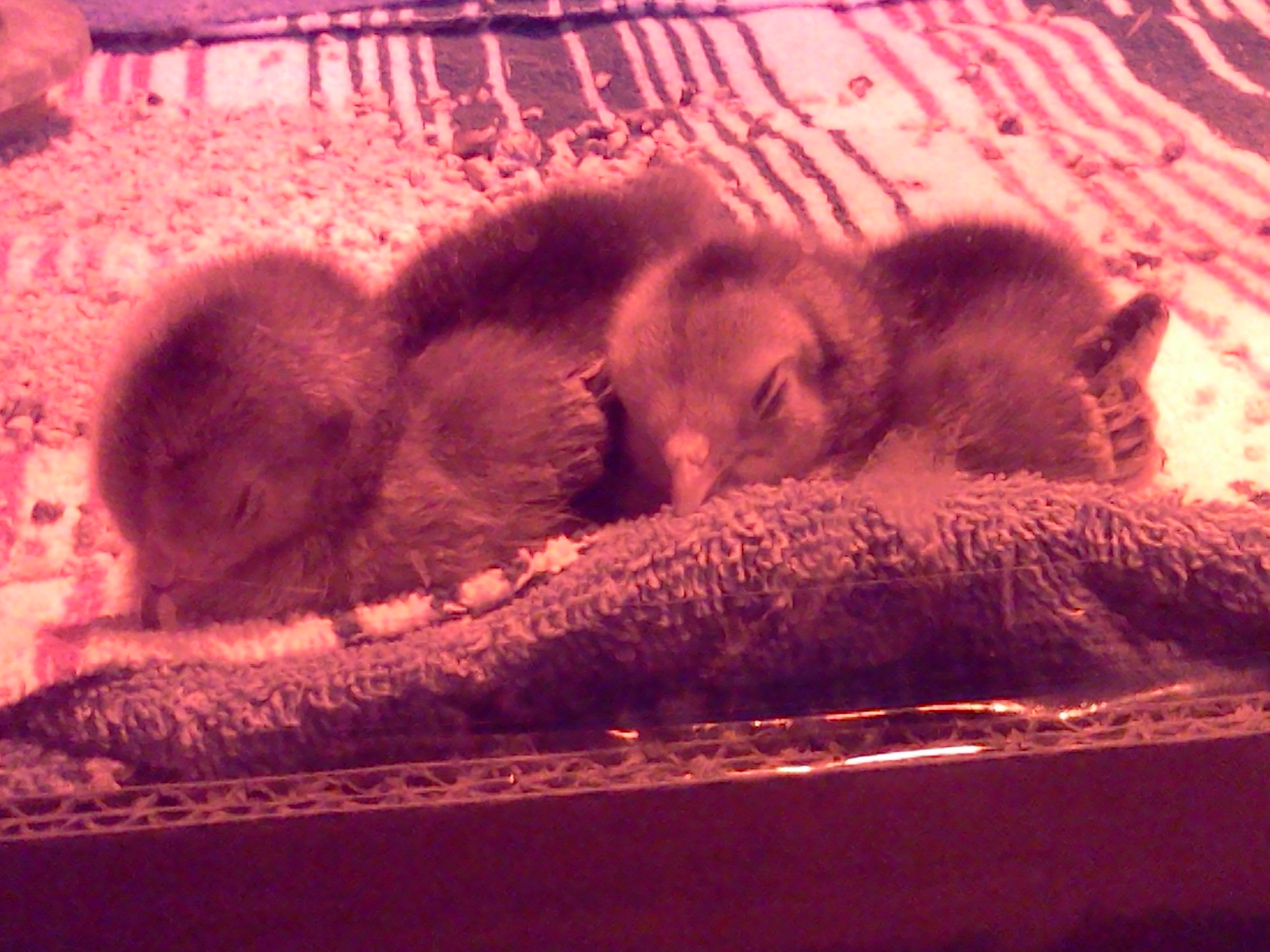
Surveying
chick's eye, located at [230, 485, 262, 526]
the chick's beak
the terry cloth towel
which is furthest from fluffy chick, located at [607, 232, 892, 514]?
chick's eye, located at [230, 485, 262, 526]

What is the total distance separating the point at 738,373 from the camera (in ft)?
2.93

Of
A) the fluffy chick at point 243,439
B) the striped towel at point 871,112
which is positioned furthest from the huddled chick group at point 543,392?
the striped towel at point 871,112

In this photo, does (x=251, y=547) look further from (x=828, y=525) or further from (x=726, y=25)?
(x=726, y=25)

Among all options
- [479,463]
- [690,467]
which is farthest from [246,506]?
[690,467]

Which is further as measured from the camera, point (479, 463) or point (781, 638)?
point (479, 463)

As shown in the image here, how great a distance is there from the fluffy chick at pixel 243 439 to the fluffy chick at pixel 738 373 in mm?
183

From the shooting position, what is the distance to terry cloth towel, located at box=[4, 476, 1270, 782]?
757mm

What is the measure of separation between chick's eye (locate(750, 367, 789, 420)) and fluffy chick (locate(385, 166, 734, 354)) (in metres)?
0.15

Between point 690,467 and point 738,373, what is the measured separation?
3.1 inches

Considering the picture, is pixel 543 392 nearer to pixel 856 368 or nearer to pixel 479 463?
pixel 479 463

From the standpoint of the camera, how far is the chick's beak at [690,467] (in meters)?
0.87

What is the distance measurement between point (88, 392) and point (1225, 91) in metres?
1.38

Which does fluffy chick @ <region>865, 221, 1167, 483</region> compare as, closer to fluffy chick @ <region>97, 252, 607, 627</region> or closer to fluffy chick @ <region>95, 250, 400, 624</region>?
fluffy chick @ <region>97, 252, 607, 627</region>

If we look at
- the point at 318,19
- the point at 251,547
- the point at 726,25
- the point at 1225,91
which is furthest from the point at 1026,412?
the point at 318,19
